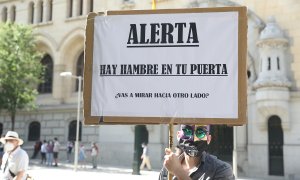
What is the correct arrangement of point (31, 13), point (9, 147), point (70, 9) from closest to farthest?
point (9, 147) < point (70, 9) < point (31, 13)

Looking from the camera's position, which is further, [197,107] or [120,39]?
[120,39]

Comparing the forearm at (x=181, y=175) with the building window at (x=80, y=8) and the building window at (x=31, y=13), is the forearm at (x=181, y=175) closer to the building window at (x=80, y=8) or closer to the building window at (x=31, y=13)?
the building window at (x=80, y=8)

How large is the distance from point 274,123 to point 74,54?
1633 centimetres

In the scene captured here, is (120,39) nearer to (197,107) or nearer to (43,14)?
(197,107)

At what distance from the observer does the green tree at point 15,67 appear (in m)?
30.1

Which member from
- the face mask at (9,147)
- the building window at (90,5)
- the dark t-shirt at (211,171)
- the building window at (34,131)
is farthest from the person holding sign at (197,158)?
the building window at (34,131)

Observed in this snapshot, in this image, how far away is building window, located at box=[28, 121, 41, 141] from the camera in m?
35.0

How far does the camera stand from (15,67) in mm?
30172

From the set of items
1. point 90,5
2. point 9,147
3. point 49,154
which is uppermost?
point 90,5

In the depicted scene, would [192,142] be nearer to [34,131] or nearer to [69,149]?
[69,149]

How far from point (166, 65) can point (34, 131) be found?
106ft

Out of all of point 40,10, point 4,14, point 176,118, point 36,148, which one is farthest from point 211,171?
point 4,14

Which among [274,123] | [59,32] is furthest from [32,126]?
[274,123]

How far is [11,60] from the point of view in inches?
1180
